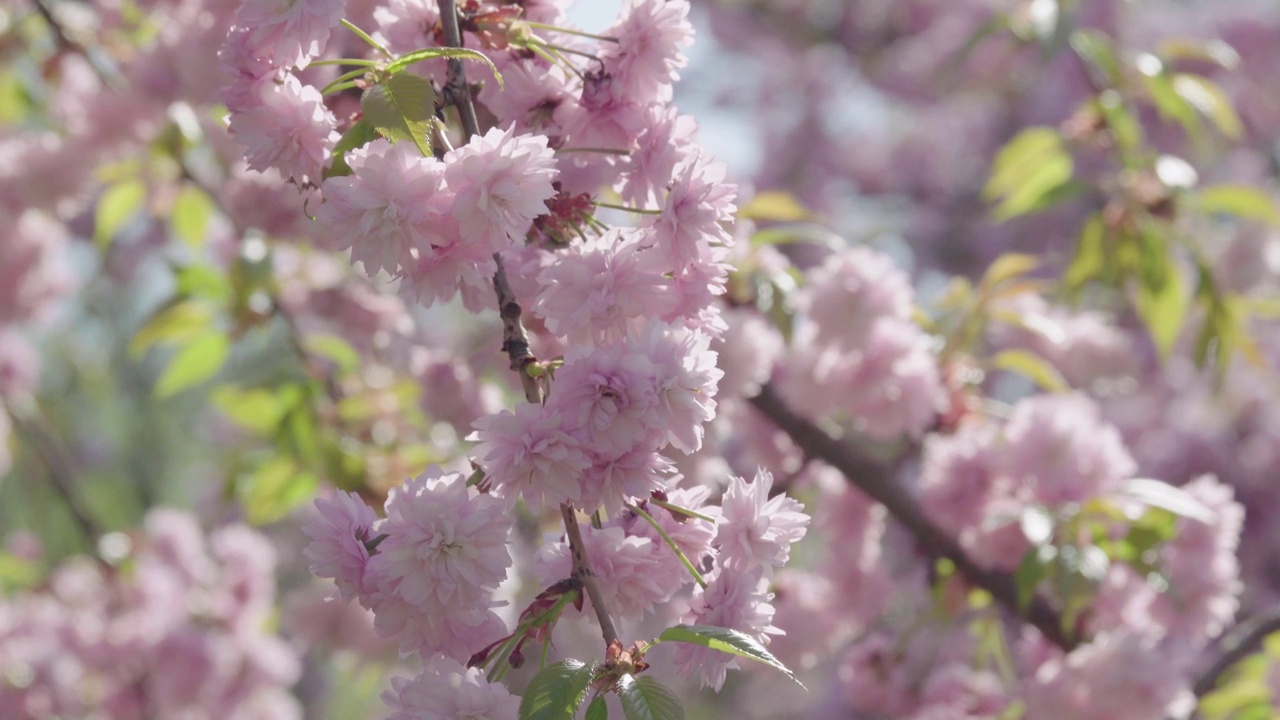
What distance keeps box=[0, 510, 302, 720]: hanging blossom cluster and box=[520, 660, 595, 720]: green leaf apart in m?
2.13

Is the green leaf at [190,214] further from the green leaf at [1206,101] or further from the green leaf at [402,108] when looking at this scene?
the green leaf at [1206,101]

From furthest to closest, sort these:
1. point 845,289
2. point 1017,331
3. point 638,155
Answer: point 1017,331 < point 845,289 < point 638,155

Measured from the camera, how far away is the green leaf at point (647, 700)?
71 cm

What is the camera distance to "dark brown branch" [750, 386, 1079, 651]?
157 centimetres

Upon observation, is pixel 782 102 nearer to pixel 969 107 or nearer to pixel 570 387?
pixel 969 107

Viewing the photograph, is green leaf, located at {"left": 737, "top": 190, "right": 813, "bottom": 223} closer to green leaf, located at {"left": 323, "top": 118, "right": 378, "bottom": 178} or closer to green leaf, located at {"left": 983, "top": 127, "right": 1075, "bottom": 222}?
green leaf, located at {"left": 983, "top": 127, "right": 1075, "bottom": 222}

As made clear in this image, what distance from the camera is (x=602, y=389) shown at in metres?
0.74

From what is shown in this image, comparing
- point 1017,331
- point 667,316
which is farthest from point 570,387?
point 1017,331

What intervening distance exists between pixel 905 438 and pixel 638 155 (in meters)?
1.13

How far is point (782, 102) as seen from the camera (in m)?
5.70

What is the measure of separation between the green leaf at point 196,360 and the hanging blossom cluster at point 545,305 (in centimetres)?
127

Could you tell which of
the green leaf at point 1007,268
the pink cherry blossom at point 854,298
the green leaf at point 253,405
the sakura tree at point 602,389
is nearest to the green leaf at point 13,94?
the sakura tree at point 602,389

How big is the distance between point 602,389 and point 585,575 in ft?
0.44

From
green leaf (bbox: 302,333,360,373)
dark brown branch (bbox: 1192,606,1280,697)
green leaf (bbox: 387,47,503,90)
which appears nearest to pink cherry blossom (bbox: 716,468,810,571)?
green leaf (bbox: 387,47,503,90)
